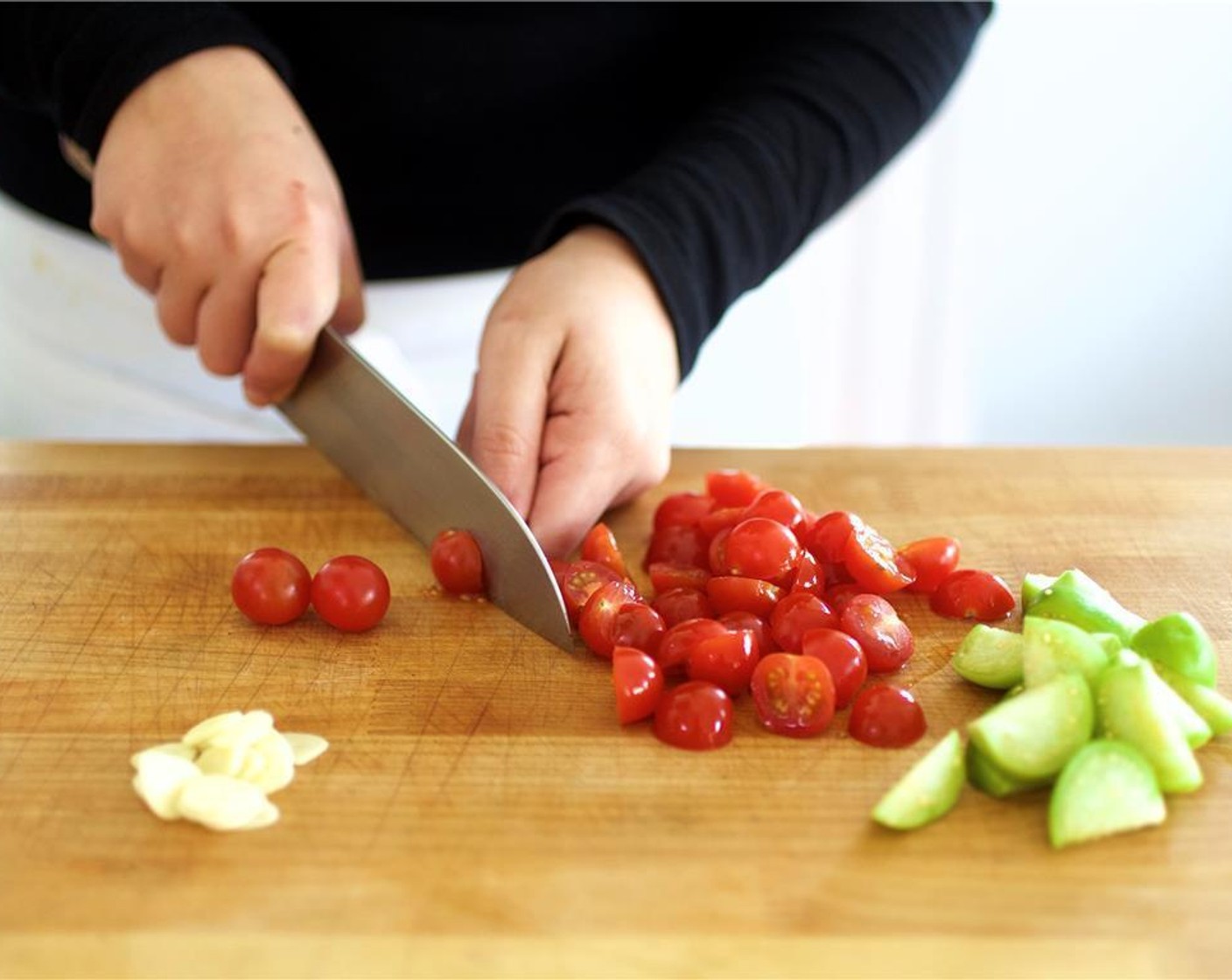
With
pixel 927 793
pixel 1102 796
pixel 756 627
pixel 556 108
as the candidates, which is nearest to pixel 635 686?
pixel 756 627

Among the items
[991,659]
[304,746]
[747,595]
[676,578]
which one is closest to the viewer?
Answer: [304,746]

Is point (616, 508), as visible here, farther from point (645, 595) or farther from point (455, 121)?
point (455, 121)

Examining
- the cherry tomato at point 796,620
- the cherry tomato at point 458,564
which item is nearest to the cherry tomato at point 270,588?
the cherry tomato at point 458,564

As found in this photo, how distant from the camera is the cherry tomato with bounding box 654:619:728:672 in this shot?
1349mm

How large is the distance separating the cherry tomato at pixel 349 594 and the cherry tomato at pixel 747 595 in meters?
0.34

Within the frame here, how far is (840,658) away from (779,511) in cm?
27

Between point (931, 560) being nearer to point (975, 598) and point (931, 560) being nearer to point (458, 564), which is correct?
point (975, 598)

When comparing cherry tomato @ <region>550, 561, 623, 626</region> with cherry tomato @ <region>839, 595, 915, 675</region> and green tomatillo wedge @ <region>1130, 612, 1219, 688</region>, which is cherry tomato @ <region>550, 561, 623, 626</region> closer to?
cherry tomato @ <region>839, 595, 915, 675</region>

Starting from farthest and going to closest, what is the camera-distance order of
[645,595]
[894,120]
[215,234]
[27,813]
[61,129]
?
1. [894,120]
2. [61,129]
3. [215,234]
4. [645,595]
5. [27,813]

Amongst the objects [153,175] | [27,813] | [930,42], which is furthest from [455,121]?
[27,813]

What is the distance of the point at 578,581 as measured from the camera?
57.7 inches

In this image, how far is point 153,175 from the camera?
175cm

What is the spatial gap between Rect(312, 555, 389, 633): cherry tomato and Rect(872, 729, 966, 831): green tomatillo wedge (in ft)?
1.80

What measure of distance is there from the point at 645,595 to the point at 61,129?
1021mm
